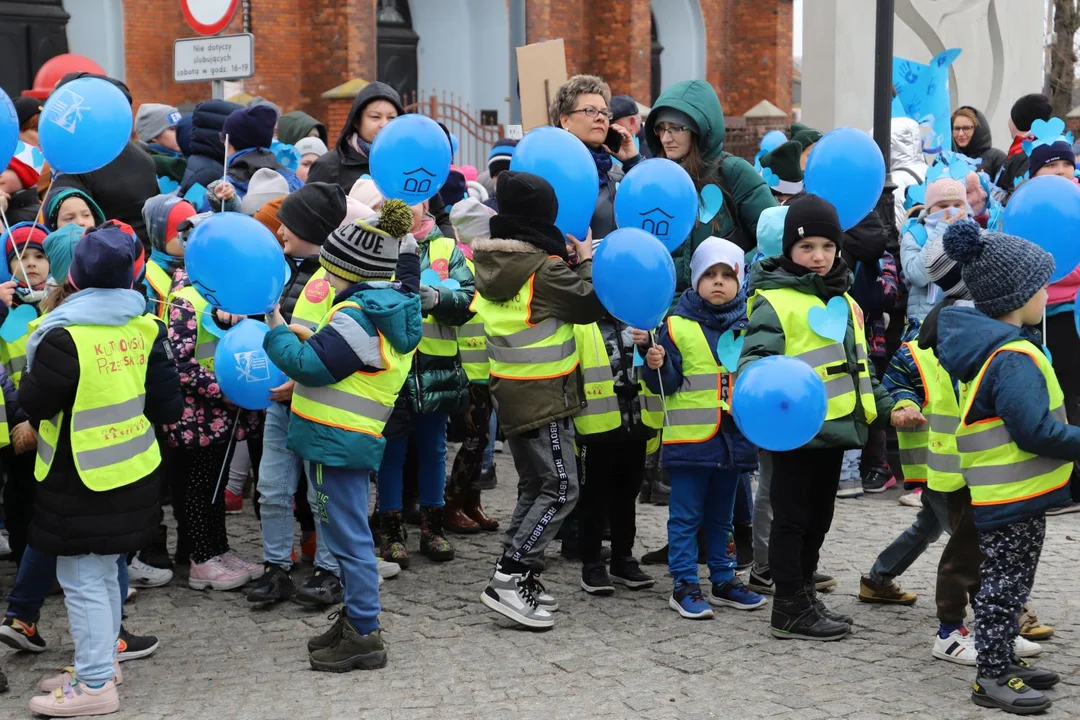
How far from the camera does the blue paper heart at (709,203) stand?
19.8 feet

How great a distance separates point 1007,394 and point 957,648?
1.14 metres

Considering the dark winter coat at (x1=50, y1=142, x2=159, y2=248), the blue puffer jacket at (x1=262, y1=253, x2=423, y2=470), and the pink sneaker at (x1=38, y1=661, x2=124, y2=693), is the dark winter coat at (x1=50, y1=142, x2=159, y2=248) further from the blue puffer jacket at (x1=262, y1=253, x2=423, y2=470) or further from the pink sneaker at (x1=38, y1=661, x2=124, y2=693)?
the pink sneaker at (x1=38, y1=661, x2=124, y2=693)

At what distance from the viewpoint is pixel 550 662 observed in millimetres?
5078

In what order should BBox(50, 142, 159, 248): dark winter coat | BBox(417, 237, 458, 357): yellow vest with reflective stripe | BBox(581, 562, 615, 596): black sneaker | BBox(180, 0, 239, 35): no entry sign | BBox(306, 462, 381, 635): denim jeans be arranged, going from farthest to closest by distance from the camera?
BBox(180, 0, 239, 35): no entry sign → BBox(50, 142, 159, 248): dark winter coat → BBox(417, 237, 458, 357): yellow vest with reflective stripe → BBox(581, 562, 615, 596): black sneaker → BBox(306, 462, 381, 635): denim jeans

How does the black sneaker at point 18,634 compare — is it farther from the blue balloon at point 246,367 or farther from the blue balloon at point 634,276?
the blue balloon at point 634,276

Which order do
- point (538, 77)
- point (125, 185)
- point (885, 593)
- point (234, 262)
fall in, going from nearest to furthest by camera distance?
point (234, 262), point (885, 593), point (125, 185), point (538, 77)

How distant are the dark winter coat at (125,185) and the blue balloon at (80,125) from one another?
1308mm

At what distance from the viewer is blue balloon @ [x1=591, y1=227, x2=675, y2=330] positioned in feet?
16.7

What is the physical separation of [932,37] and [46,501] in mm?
9776

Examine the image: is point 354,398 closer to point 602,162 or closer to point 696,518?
point 696,518

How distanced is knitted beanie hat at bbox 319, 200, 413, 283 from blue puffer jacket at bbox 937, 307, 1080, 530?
202cm

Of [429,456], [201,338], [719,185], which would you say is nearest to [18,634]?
[201,338]

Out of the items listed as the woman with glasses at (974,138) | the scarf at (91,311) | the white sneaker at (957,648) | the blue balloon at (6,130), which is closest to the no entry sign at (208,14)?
the blue balloon at (6,130)

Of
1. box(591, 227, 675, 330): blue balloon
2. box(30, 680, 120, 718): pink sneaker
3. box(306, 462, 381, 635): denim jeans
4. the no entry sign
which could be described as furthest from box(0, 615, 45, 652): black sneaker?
the no entry sign
